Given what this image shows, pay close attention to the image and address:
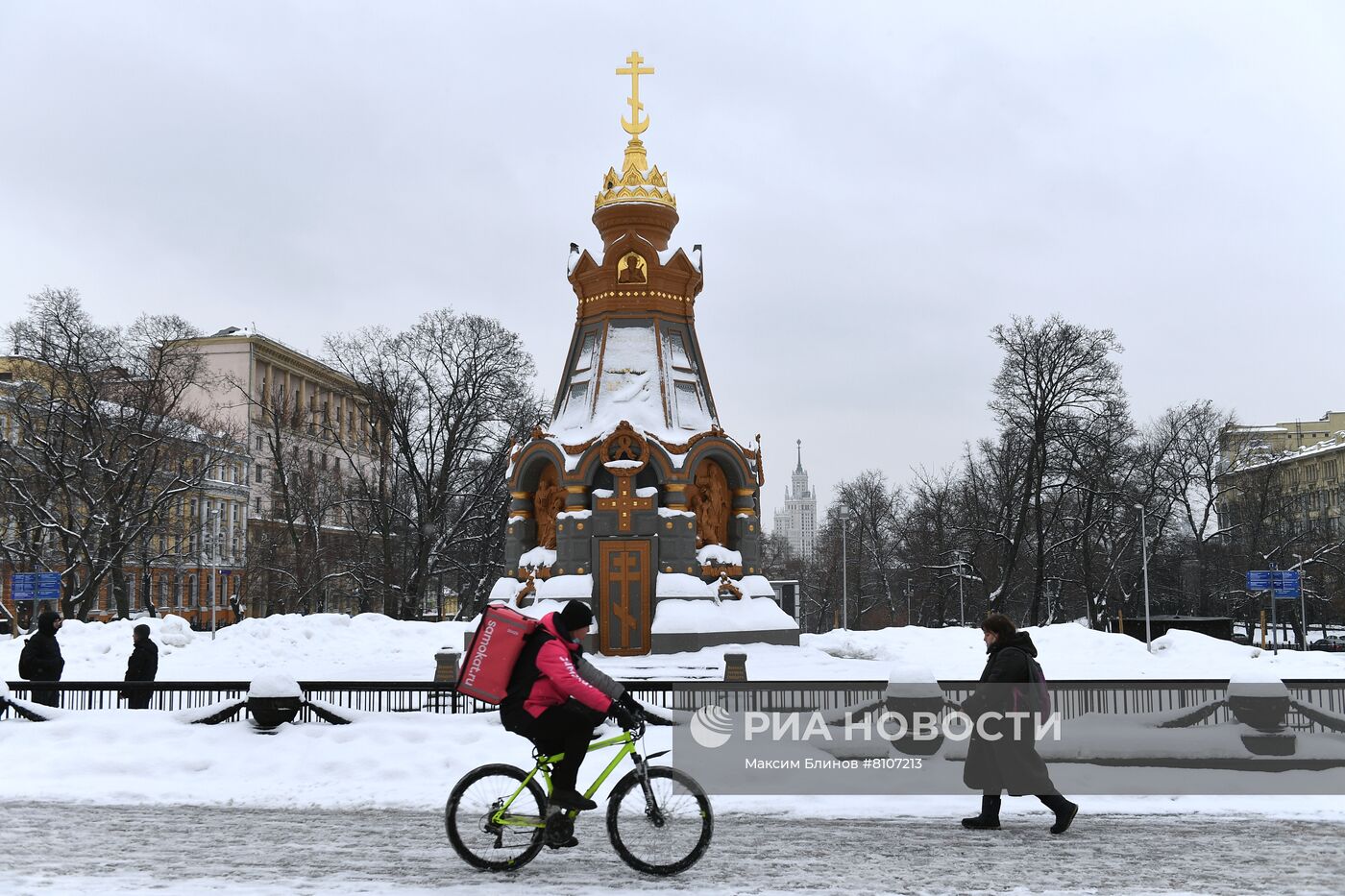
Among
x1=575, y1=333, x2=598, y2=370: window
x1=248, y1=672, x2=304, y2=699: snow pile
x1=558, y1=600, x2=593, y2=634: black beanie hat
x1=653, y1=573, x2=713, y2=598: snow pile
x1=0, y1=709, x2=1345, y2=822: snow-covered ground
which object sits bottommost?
x1=0, y1=709, x2=1345, y2=822: snow-covered ground

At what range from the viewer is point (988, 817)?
8.34 m

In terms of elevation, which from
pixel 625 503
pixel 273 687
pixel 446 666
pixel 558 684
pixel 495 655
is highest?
pixel 625 503

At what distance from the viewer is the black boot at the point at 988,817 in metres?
8.34

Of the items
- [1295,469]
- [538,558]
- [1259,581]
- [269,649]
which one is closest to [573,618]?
[538,558]

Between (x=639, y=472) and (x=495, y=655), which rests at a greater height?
(x=639, y=472)

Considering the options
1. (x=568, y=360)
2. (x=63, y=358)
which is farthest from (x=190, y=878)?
(x=63, y=358)

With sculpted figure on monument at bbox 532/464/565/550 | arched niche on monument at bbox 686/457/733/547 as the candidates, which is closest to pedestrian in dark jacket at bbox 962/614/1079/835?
arched niche on monument at bbox 686/457/733/547

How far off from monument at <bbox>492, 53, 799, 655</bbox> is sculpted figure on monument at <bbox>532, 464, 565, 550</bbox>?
0.05 meters

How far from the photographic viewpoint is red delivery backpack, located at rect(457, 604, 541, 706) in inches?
260

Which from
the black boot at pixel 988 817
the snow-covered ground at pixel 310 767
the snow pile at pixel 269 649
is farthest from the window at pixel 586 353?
the black boot at pixel 988 817

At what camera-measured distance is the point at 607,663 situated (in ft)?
74.0

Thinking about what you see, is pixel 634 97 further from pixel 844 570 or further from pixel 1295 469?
pixel 1295 469

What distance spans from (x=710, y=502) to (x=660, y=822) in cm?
1911

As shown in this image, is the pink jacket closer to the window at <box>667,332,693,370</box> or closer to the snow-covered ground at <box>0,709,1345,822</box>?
the snow-covered ground at <box>0,709,1345,822</box>
